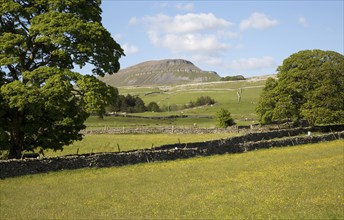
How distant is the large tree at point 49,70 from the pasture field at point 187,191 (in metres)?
4.19

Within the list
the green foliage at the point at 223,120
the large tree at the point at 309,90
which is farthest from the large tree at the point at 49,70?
the green foliage at the point at 223,120

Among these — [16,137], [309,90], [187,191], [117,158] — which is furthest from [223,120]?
[187,191]

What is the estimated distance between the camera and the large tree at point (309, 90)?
208 feet

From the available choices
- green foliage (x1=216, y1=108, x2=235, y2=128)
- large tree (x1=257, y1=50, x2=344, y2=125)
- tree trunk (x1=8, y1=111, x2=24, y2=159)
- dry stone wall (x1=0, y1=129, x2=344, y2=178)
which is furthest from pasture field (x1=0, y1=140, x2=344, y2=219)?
green foliage (x1=216, y1=108, x2=235, y2=128)

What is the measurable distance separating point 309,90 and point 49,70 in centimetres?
4998

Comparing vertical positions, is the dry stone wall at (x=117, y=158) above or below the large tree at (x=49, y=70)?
below

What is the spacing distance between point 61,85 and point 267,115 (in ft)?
163

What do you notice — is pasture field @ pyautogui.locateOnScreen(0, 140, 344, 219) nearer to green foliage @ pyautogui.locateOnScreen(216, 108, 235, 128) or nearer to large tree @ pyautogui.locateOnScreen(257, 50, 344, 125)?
large tree @ pyautogui.locateOnScreen(257, 50, 344, 125)

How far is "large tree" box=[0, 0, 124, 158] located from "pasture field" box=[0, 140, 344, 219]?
4.19 meters

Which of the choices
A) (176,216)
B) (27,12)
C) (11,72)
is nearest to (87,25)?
(27,12)

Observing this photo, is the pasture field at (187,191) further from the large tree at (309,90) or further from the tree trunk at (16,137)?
the large tree at (309,90)

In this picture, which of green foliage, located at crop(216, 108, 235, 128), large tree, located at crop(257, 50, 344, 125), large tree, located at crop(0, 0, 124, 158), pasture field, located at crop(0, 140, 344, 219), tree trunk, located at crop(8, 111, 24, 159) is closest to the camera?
pasture field, located at crop(0, 140, 344, 219)

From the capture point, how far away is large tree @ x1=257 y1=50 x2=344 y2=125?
208 feet

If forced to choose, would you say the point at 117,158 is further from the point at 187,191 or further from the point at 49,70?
the point at 187,191
